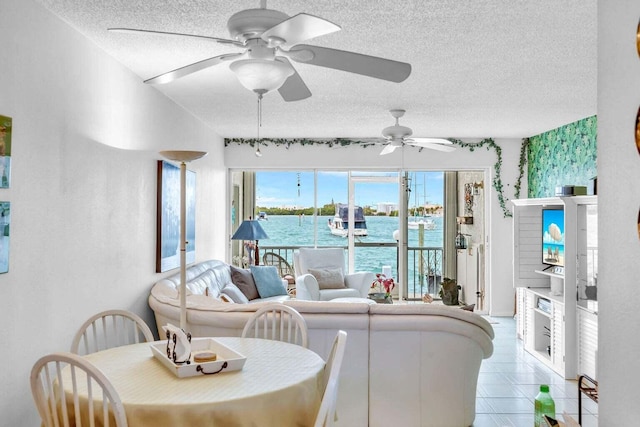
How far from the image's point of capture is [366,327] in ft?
11.2

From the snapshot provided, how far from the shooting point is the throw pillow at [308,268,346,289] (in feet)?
23.1

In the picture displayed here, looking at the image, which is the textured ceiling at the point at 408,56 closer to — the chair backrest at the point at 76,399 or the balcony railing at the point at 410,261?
the chair backrest at the point at 76,399

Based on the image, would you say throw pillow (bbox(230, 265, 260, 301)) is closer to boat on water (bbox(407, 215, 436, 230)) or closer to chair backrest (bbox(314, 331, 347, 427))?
boat on water (bbox(407, 215, 436, 230))

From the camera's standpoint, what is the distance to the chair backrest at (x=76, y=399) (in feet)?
6.16

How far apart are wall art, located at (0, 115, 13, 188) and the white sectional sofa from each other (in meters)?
1.46

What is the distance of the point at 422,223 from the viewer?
322 inches

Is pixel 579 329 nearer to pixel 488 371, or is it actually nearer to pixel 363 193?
pixel 488 371

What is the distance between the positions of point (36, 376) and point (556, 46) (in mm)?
3484

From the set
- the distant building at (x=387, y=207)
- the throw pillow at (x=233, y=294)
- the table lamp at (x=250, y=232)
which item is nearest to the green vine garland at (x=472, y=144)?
the distant building at (x=387, y=207)

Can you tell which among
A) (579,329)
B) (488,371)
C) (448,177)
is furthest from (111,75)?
(448,177)

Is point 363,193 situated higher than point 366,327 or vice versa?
point 363,193

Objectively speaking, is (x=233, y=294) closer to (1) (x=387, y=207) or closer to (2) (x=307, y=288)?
(2) (x=307, y=288)

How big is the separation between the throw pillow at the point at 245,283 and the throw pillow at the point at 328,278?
855mm

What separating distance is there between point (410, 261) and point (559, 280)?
2948 mm
